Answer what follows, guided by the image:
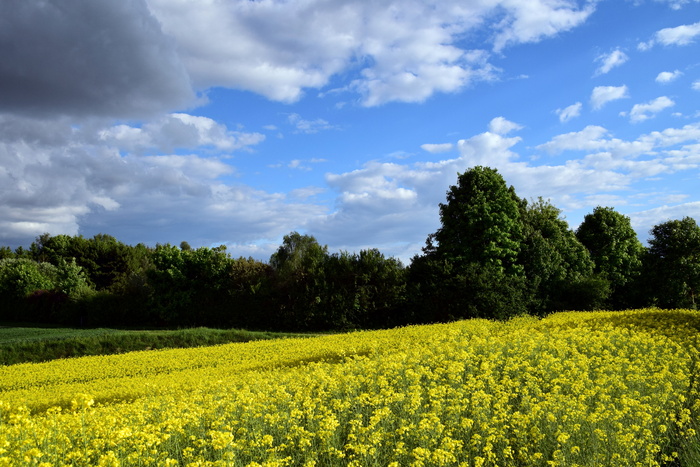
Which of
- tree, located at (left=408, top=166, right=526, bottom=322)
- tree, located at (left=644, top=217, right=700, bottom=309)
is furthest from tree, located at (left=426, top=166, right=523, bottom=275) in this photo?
tree, located at (left=644, top=217, right=700, bottom=309)

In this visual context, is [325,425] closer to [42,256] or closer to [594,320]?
[594,320]

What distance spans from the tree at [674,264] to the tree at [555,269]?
154 inches

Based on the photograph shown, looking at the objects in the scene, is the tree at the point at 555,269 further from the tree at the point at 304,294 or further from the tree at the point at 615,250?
the tree at the point at 304,294

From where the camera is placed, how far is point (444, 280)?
2406cm

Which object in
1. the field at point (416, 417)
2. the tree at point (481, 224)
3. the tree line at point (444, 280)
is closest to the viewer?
the field at point (416, 417)

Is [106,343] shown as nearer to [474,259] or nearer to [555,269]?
[474,259]

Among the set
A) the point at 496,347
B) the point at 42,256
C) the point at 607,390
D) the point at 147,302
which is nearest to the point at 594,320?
the point at 496,347

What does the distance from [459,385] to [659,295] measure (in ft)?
94.7

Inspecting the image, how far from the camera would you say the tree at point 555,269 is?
88.2ft

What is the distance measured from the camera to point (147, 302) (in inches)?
1276

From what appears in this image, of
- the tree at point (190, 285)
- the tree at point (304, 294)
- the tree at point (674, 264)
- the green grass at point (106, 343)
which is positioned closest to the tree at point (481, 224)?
the tree at point (304, 294)

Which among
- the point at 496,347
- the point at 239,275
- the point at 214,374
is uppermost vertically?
the point at 239,275

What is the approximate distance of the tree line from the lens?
81.6 ft

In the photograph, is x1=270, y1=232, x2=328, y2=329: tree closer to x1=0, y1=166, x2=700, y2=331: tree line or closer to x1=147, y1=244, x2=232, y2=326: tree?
x1=0, y1=166, x2=700, y2=331: tree line
